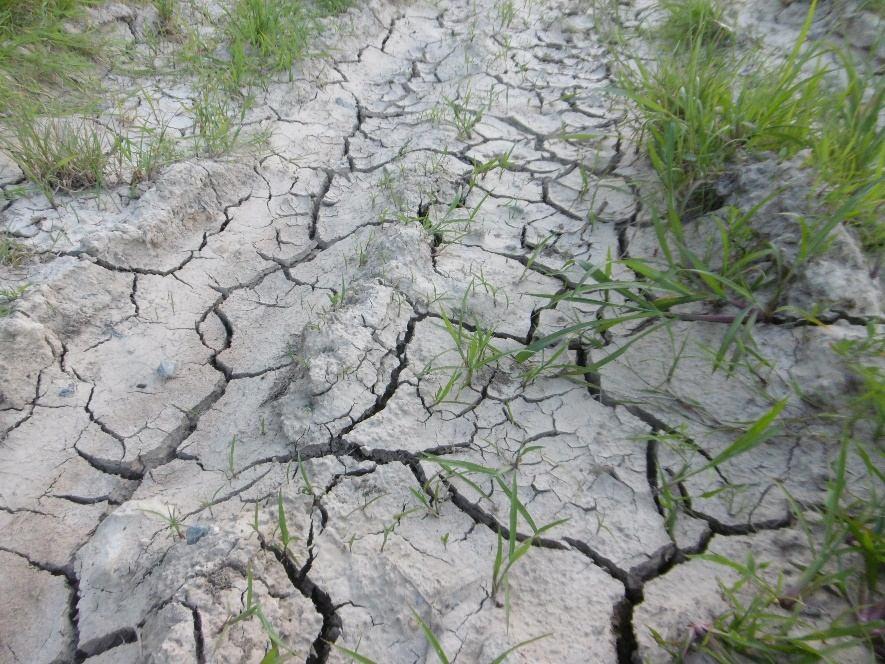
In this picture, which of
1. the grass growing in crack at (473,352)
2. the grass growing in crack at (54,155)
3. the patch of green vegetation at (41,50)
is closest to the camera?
the grass growing in crack at (473,352)

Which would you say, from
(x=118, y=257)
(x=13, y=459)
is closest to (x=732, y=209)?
(x=118, y=257)

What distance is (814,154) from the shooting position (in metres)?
2.00

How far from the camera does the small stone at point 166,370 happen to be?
1.93 metres

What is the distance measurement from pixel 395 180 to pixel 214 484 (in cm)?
148

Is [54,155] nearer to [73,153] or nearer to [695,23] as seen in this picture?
[73,153]

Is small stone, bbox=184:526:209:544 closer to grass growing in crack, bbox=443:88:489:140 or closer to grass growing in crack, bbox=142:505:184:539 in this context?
grass growing in crack, bbox=142:505:184:539

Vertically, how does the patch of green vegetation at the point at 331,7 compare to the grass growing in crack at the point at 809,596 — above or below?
above

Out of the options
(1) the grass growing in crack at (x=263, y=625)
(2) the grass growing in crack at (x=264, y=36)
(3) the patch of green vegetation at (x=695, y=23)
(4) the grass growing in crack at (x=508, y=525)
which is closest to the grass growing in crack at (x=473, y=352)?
(4) the grass growing in crack at (x=508, y=525)

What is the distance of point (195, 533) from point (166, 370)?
2.25 ft

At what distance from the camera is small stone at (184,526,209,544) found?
1.43 metres

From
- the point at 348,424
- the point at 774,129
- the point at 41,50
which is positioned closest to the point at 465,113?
the point at 774,129

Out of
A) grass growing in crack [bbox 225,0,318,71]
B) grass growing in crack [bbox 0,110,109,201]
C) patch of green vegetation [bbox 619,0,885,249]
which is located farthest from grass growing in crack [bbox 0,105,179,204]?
patch of green vegetation [bbox 619,0,885,249]

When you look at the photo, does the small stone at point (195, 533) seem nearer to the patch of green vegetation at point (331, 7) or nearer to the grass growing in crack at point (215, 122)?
the grass growing in crack at point (215, 122)

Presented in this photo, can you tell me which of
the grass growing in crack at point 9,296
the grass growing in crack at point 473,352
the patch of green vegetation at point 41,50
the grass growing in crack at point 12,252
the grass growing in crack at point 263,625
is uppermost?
the patch of green vegetation at point 41,50
